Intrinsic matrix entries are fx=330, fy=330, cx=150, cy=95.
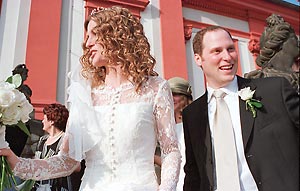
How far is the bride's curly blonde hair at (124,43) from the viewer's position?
5.54 ft

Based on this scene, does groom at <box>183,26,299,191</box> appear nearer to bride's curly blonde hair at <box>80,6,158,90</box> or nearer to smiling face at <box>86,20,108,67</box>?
bride's curly blonde hair at <box>80,6,158,90</box>

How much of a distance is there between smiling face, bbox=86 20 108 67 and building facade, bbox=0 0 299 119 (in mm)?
4318

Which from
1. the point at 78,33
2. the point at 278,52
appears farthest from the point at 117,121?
the point at 78,33

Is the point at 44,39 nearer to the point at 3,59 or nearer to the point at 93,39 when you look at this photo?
the point at 3,59

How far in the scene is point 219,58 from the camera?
1802 millimetres

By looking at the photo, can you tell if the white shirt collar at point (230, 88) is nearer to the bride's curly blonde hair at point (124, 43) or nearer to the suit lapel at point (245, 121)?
the suit lapel at point (245, 121)

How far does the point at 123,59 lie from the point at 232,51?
24.1 inches

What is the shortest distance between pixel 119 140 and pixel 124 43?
51 centimetres

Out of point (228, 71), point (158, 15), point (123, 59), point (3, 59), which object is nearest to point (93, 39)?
point (123, 59)

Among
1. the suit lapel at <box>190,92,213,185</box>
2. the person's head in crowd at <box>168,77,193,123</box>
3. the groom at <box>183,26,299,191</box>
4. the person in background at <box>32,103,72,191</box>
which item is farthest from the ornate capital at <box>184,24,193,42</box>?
the suit lapel at <box>190,92,213,185</box>

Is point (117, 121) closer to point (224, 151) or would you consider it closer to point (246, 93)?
point (224, 151)

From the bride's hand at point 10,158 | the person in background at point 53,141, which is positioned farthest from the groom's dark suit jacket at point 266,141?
the person in background at point 53,141

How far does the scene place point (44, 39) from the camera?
249 inches

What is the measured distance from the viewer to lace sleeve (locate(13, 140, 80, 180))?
1.59 metres
